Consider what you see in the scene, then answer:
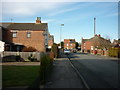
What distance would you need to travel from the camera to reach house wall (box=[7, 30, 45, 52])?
41312mm

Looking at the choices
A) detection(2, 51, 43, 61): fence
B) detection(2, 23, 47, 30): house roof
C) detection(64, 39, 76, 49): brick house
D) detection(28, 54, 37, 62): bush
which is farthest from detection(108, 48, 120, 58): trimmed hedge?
detection(64, 39, 76, 49): brick house

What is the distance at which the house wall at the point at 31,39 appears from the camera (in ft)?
136

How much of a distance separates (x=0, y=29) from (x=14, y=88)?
31.3m

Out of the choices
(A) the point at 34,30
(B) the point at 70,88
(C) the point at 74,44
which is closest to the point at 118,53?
(A) the point at 34,30

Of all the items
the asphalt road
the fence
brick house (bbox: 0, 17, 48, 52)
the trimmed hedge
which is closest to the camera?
the asphalt road

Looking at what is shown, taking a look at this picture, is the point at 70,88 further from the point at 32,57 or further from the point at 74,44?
the point at 74,44

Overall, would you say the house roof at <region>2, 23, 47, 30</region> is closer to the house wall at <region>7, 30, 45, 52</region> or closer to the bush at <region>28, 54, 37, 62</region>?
the house wall at <region>7, 30, 45, 52</region>

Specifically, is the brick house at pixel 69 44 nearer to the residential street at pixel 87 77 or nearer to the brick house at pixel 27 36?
the brick house at pixel 27 36

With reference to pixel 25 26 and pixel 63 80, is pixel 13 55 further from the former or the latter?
pixel 25 26

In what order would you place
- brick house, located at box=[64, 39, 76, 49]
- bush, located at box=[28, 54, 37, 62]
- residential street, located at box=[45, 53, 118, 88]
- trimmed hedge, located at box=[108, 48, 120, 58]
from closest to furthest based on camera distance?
residential street, located at box=[45, 53, 118, 88] < bush, located at box=[28, 54, 37, 62] < trimmed hedge, located at box=[108, 48, 120, 58] < brick house, located at box=[64, 39, 76, 49]

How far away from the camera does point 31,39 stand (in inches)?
1635

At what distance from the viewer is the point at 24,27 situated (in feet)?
139

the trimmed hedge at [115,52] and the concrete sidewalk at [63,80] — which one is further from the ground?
the trimmed hedge at [115,52]

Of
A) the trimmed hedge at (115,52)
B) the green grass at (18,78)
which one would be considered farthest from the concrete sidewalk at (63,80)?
the trimmed hedge at (115,52)
